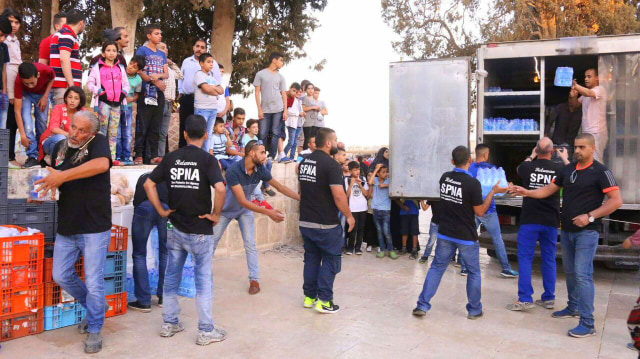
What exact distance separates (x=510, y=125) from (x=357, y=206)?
288cm

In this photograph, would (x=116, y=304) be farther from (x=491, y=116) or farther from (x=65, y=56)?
(x=491, y=116)

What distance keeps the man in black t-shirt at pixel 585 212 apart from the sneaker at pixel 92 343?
169 inches

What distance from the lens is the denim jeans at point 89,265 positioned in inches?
180

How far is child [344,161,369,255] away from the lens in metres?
9.52

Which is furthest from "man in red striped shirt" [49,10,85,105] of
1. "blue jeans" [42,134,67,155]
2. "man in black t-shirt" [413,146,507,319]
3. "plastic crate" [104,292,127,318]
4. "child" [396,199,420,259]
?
"child" [396,199,420,259]

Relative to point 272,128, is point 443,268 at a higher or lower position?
lower

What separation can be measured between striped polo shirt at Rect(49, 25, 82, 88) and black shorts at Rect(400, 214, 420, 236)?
17.8 ft

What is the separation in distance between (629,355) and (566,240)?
1.24 meters

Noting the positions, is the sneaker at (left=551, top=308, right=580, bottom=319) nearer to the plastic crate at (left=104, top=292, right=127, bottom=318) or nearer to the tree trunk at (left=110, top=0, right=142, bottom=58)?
the plastic crate at (left=104, top=292, right=127, bottom=318)

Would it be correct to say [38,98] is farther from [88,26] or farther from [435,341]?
[88,26]

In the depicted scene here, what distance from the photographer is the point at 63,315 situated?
5.15 metres

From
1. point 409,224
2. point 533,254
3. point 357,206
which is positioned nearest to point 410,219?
point 409,224

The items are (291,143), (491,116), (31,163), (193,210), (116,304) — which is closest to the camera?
(193,210)

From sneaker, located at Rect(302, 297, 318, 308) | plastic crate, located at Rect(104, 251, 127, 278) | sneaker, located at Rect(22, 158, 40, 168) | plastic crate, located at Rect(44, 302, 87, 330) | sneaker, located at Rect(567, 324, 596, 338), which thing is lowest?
sneaker, located at Rect(567, 324, 596, 338)
